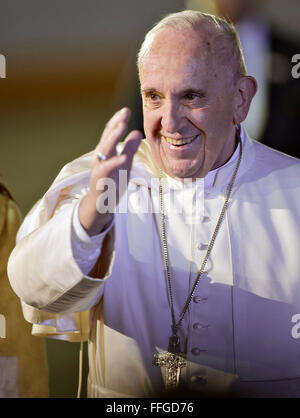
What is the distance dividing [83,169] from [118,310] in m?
0.52

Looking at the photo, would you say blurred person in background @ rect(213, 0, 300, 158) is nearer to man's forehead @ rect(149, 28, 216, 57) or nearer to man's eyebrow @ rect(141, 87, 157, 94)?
man's forehead @ rect(149, 28, 216, 57)

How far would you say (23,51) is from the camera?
258cm

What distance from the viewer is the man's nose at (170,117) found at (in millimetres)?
2191

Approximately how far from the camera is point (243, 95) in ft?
7.81

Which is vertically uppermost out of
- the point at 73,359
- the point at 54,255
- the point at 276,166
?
the point at 276,166

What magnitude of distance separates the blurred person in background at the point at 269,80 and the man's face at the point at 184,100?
37 centimetres

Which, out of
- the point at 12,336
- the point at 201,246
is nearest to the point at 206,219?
the point at 201,246

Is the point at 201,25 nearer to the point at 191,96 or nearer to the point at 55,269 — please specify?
the point at 191,96

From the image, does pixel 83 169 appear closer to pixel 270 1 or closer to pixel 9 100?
pixel 9 100

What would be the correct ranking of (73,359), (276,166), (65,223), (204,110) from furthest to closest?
(73,359) < (276,166) < (204,110) < (65,223)

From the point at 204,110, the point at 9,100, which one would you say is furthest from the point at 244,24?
the point at 9,100

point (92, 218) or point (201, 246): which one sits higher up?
point (92, 218)

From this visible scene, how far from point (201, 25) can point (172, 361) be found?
3.83 feet

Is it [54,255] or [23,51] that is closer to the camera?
[54,255]
